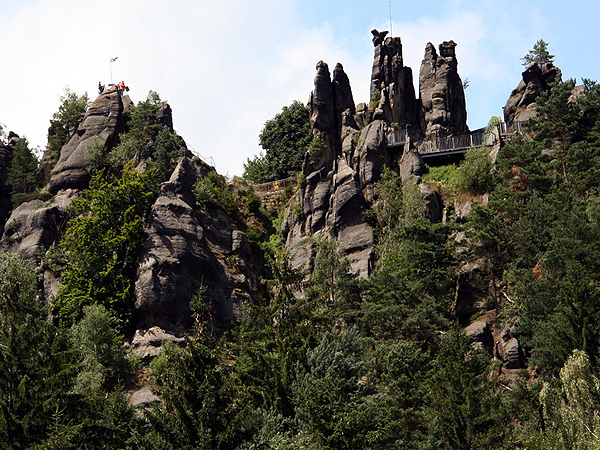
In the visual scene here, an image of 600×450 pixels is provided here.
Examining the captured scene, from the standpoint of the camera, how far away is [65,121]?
7350 cm

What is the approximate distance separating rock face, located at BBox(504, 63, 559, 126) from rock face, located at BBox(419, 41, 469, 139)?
512 cm

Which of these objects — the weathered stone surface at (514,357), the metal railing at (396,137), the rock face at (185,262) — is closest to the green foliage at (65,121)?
the rock face at (185,262)

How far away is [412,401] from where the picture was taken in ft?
118

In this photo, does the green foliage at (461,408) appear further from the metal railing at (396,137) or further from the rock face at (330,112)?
the rock face at (330,112)

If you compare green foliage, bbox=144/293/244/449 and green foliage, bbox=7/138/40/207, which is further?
green foliage, bbox=7/138/40/207

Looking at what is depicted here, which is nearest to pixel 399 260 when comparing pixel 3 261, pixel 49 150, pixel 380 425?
pixel 380 425

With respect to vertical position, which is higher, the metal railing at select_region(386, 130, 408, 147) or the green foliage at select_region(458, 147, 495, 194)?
the metal railing at select_region(386, 130, 408, 147)

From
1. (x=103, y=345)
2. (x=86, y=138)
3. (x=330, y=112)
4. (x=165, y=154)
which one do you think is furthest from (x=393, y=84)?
(x=103, y=345)

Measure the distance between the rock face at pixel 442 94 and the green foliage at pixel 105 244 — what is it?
26.8m

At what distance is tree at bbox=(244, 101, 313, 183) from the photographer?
7119cm

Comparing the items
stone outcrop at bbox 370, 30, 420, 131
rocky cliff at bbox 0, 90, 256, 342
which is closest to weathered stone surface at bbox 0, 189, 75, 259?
rocky cliff at bbox 0, 90, 256, 342

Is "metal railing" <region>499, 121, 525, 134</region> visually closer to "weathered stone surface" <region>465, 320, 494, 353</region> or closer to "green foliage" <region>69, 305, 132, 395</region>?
"weathered stone surface" <region>465, 320, 494, 353</region>

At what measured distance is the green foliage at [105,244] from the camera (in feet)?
176

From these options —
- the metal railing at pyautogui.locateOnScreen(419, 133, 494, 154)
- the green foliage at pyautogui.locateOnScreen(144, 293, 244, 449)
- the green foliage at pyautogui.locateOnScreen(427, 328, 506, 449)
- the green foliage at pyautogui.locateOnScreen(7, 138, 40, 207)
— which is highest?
the green foliage at pyautogui.locateOnScreen(7, 138, 40, 207)
